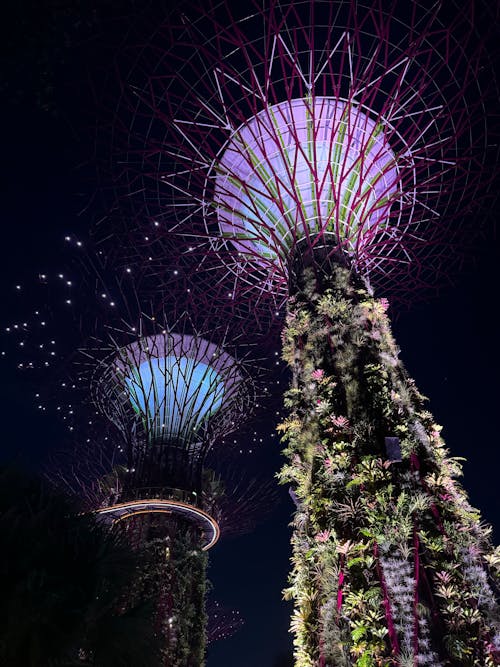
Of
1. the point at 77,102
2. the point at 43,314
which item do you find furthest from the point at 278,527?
the point at 77,102

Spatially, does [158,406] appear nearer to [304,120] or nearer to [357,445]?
[304,120]

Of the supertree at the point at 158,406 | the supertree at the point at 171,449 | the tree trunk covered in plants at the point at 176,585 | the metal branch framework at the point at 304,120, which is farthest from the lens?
the supertree at the point at 158,406

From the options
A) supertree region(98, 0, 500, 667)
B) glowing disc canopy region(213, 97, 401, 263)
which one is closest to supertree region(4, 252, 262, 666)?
glowing disc canopy region(213, 97, 401, 263)

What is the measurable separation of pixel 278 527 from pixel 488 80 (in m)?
39.8

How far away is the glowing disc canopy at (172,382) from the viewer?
1552 centimetres

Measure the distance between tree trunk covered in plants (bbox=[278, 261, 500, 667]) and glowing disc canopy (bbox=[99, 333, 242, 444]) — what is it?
33.1 feet

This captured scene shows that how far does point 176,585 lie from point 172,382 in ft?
20.6

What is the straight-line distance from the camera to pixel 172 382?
625 inches

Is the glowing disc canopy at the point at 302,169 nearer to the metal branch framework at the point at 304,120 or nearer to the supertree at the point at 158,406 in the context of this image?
the metal branch framework at the point at 304,120

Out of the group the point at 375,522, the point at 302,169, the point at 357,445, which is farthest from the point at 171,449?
the point at 375,522

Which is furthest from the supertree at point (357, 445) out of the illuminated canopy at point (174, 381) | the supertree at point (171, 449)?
the supertree at point (171, 449)

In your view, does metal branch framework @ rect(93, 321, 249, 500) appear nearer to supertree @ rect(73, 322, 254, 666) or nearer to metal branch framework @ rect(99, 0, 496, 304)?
supertree @ rect(73, 322, 254, 666)

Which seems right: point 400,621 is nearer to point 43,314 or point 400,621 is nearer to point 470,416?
point 43,314

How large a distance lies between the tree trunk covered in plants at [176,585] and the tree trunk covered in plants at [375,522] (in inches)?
352
